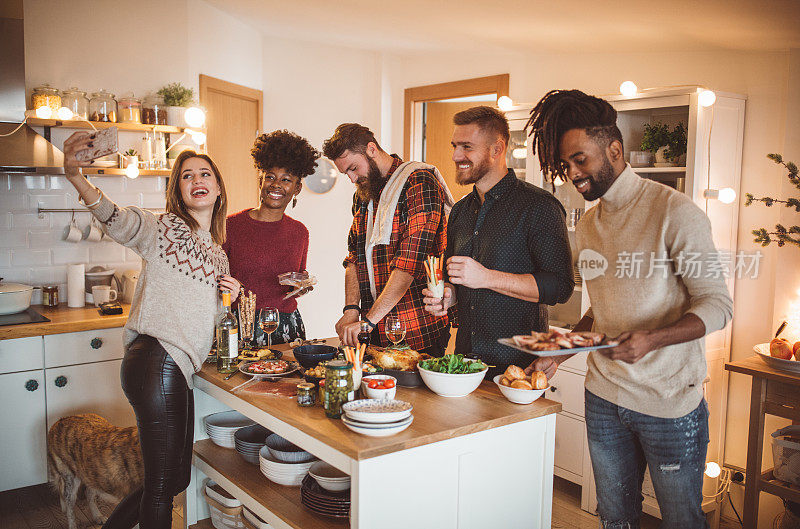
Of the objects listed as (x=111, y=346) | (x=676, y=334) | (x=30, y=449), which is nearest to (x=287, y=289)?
(x=111, y=346)

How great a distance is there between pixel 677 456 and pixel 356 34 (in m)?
3.85

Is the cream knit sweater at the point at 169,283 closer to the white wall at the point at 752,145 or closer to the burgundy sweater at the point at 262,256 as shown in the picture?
the burgundy sweater at the point at 262,256

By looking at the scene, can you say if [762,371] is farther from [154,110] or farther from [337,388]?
→ [154,110]

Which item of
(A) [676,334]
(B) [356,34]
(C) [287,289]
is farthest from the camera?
(B) [356,34]

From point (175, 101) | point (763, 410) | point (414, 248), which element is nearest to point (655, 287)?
point (414, 248)

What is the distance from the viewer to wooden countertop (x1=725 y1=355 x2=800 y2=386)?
278 cm

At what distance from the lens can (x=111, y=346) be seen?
3.58 meters

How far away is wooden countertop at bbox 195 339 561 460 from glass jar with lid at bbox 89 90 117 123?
7.79 ft

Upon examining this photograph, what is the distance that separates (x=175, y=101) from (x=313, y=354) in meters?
2.50

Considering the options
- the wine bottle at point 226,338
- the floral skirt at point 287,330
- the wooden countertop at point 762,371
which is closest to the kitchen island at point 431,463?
the wine bottle at point 226,338

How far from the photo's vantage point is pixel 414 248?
2.61 m

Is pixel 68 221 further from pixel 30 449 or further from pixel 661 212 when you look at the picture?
pixel 661 212

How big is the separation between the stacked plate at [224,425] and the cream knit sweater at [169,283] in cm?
33

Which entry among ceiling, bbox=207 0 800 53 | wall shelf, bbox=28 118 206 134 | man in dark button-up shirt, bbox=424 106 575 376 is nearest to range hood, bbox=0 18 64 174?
wall shelf, bbox=28 118 206 134
